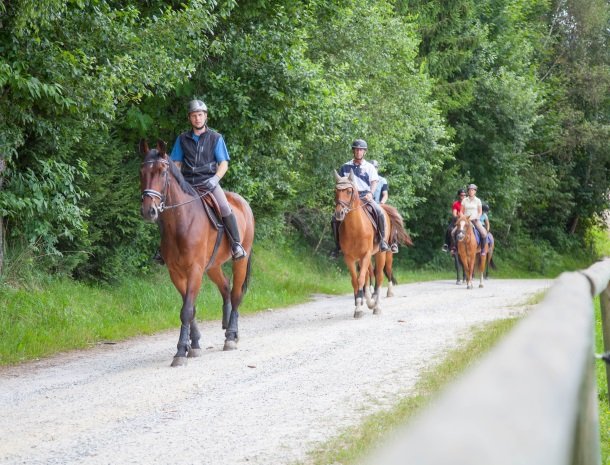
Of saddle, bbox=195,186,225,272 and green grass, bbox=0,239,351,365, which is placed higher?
saddle, bbox=195,186,225,272

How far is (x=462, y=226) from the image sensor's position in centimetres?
2591

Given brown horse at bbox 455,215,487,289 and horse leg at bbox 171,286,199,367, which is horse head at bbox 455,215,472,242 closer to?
brown horse at bbox 455,215,487,289

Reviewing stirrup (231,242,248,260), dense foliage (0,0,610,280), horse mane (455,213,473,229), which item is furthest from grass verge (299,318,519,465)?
horse mane (455,213,473,229)

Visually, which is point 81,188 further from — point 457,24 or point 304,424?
point 457,24

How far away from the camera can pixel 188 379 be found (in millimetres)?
9258

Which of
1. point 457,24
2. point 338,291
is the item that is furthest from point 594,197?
point 338,291

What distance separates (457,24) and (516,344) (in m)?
36.5

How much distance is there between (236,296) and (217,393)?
4.02 meters

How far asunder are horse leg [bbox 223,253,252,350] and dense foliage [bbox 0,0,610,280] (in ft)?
8.79

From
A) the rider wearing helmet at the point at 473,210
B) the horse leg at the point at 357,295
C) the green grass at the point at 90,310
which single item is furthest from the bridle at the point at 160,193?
the rider wearing helmet at the point at 473,210

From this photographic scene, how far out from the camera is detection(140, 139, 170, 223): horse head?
995cm

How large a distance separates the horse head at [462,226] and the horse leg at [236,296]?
547 inches

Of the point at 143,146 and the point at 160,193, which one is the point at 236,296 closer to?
the point at 160,193

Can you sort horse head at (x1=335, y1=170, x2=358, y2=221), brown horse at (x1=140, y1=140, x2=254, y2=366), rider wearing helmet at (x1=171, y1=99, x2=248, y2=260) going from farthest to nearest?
horse head at (x1=335, y1=170, x2=358, y2=221) < rider wearing helmet at (x1=171, y1=99, x2=248, y2=260) < brown horse at (x1=140, y1=140, x2=254, y2=366)
